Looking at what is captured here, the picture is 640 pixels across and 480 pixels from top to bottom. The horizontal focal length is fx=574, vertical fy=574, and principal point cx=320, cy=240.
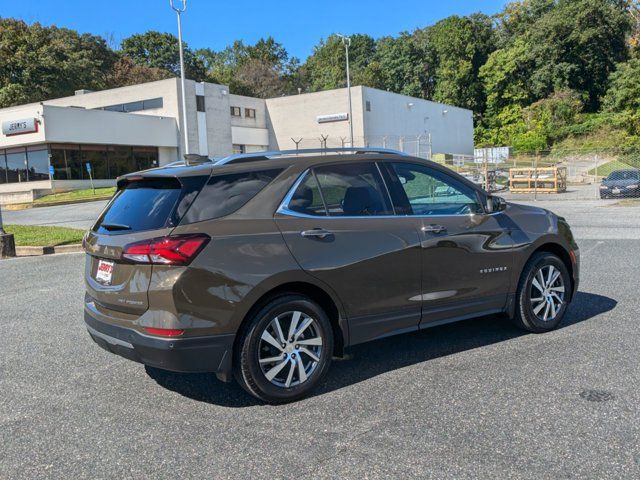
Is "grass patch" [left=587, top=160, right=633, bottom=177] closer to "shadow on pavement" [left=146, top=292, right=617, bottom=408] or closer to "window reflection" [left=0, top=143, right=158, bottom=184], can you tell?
"window reflection" [left=0, top=143, right=158, bottom=184]

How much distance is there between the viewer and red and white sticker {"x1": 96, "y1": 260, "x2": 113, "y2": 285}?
4004mm

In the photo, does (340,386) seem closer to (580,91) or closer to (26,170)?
(26,170)

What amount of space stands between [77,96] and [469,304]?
49.9 metres

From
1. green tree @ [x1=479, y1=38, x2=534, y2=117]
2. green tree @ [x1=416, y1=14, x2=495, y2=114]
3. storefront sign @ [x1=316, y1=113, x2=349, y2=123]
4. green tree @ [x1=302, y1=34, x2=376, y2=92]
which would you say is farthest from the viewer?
green tree @ [x1=302, y1=34, x2=376, y2=92]

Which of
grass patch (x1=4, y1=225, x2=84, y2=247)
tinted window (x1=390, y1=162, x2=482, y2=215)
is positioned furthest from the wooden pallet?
tinted window (x1=390, y1=162, x2=482, y2=215)

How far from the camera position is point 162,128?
140 feet

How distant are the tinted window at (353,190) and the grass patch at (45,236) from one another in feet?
34.8

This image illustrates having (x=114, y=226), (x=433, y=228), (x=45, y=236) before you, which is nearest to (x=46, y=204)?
(x=45, y=236)

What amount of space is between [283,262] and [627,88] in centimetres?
6954

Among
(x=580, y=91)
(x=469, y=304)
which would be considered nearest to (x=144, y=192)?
(x=469, y=304)

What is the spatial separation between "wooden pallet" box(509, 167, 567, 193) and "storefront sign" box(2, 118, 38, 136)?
93.0 ft

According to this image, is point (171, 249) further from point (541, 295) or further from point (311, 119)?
point (311, 119)

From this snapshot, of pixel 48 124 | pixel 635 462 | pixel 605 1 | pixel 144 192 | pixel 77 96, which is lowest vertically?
pixel 635 462

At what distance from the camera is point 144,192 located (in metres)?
4.18
